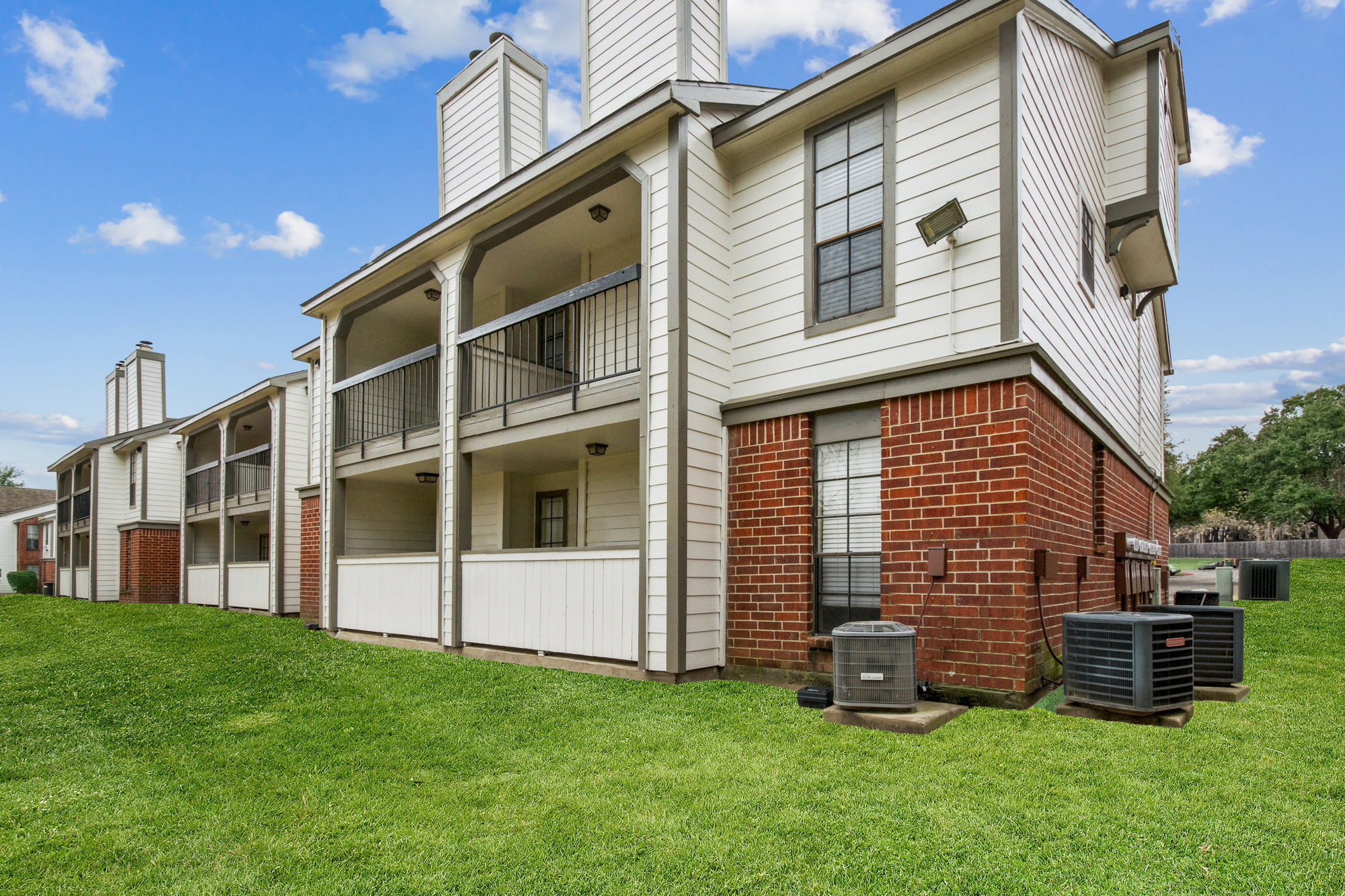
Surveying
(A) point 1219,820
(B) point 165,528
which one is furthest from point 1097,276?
(B) point 165,528

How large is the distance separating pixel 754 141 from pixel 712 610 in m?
5.00

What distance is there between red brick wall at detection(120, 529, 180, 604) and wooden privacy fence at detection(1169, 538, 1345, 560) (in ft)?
119

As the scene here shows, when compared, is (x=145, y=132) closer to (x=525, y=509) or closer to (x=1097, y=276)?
(x=525, y=509)

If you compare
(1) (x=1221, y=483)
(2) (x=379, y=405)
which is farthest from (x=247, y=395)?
(1) (x=1221, y=483)

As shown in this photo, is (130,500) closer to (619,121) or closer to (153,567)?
(153,567)

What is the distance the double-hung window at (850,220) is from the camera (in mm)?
7227

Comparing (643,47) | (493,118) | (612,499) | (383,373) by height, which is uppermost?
(493,118)

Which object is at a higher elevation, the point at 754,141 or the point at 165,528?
the point at 754,141

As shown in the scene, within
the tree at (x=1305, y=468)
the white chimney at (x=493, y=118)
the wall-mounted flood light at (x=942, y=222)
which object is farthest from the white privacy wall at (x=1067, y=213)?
the tree at (x=1305, y=468)

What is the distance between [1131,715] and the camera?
5.47 m

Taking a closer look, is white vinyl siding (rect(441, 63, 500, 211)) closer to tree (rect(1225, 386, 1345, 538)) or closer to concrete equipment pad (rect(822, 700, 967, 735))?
concrete equipment pad (rect(822, 700, 967, 735))

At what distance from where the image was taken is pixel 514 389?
37.4 feet

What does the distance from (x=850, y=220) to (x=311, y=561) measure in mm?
12466

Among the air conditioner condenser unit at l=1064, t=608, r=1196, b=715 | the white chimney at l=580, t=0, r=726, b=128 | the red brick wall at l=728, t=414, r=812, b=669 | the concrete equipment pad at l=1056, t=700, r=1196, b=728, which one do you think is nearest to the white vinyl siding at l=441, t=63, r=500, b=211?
the white chimney at l=580, t=0, r=726, b=128
